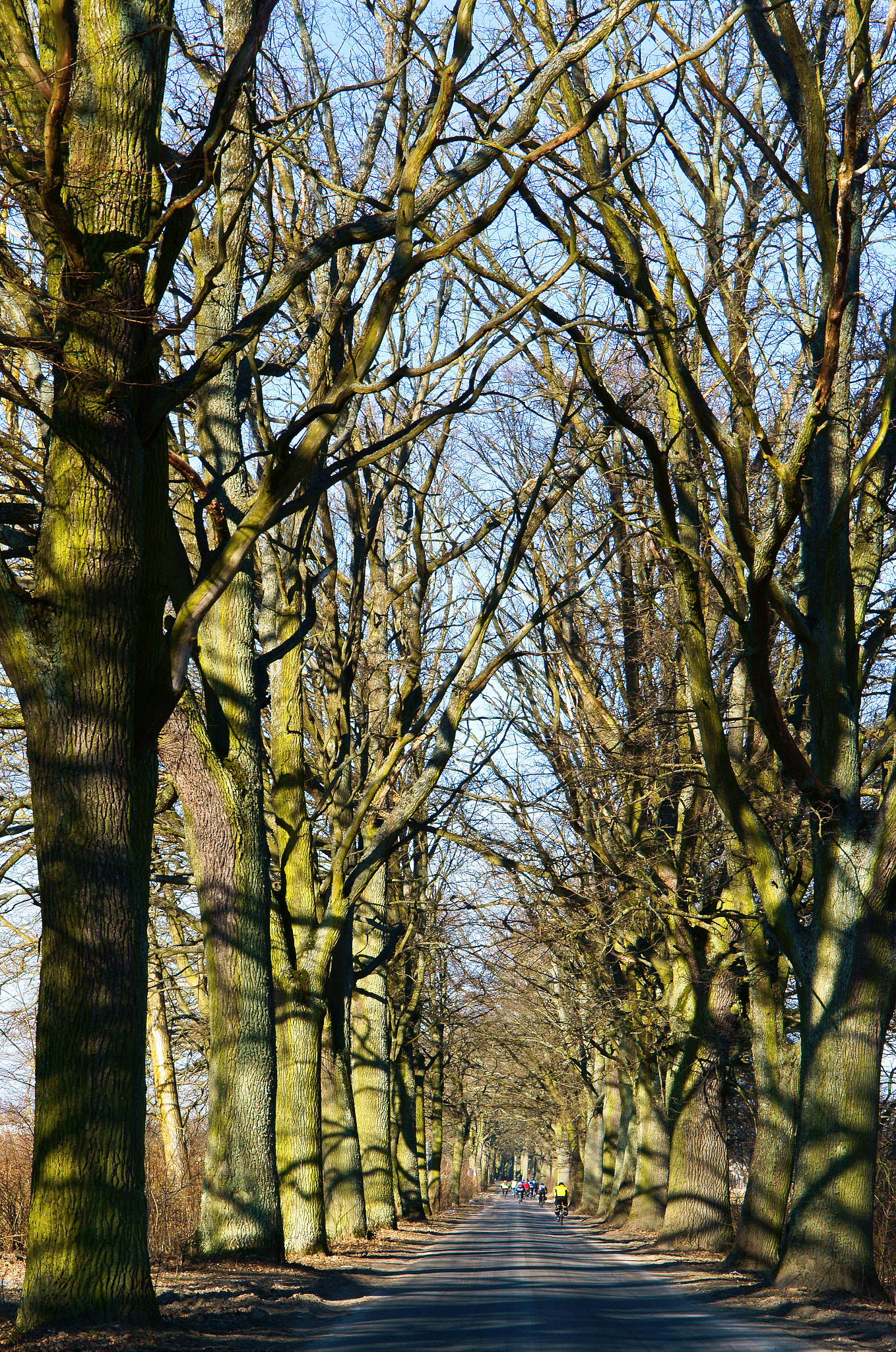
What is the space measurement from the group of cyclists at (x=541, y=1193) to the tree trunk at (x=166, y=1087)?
19942mm

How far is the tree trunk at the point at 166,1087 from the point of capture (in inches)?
859

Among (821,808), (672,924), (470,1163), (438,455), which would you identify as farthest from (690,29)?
(470,1163)

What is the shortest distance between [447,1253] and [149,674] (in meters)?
14.3

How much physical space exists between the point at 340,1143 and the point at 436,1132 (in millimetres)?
29975

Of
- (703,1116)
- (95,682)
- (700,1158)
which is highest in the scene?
(95,682)

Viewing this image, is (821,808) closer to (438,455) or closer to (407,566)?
(438,455)

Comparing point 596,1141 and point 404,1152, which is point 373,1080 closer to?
point 404,1152

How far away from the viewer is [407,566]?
19.6m

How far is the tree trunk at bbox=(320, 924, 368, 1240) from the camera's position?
679 inches

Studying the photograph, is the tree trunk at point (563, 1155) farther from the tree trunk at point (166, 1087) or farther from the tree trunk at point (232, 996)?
the tree trunk at point (232, 996)

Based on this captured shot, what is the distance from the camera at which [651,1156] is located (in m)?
24.6

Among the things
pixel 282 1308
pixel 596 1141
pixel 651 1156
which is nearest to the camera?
pixel 282 1308

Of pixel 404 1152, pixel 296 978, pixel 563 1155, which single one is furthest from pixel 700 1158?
pixel 563 1155

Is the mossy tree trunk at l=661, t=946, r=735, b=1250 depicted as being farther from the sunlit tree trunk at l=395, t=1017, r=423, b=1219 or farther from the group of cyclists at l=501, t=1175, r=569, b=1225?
the group of cyclists at l=501, t=1175, r=569, b=1225
